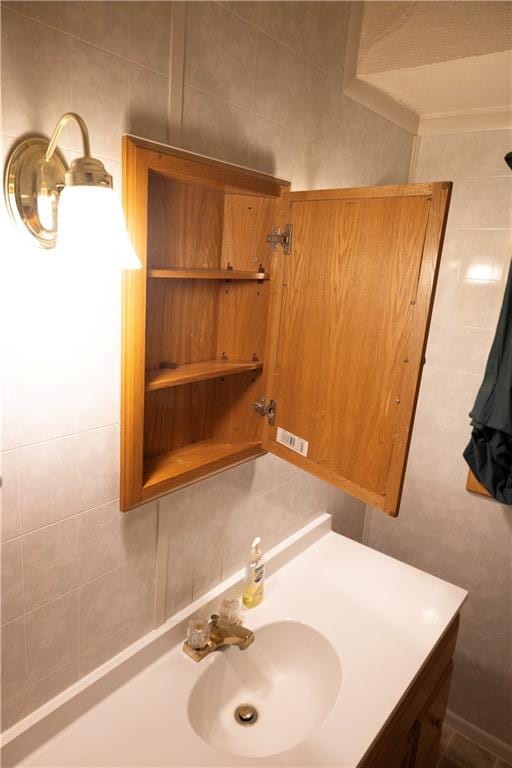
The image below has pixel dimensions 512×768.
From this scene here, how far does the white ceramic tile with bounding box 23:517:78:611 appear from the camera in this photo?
3.14 ft

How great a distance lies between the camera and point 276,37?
1.21m

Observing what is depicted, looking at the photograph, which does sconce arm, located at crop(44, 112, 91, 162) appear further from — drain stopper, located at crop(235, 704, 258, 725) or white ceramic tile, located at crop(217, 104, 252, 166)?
drain stopper, located at crop(235, 704, 258, 725)

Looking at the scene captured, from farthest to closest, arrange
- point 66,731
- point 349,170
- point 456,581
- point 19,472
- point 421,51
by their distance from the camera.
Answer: point 456,581 < point 349,170 < point 421,51 < point 66,731 < point 19,472

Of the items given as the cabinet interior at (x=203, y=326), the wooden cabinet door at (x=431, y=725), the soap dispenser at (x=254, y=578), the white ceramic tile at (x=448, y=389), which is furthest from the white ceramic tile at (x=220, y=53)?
the wooden cabinet door at (x=431, y=725)

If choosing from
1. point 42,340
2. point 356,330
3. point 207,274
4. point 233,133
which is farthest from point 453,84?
point 42,340

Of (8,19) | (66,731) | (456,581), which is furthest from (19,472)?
(456,581)

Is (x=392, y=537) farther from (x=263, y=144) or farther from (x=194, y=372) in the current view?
(x=263, y=144)

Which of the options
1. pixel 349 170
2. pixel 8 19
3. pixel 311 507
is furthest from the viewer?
pixel 311 507

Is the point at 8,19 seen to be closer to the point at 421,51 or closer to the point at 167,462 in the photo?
the point at 167,462

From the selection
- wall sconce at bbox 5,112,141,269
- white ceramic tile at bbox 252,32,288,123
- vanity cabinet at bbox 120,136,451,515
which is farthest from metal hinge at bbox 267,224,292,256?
wall sconce at bbox 5,112,141,269

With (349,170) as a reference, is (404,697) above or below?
below

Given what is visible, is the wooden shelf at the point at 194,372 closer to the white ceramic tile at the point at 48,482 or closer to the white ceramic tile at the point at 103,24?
the white ceramic tile at the point at 48,482

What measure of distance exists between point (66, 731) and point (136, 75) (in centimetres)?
134

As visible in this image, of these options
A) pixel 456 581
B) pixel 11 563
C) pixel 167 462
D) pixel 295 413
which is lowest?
pixel 456 581
